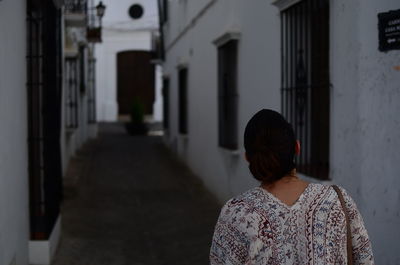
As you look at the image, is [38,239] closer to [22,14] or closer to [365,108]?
[22,14]

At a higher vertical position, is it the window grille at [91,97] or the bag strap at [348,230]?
the window grille at [91,97]

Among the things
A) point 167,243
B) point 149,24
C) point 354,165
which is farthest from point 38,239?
point 149,24

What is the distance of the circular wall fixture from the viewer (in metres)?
24.8

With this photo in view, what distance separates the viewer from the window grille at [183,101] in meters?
13.8

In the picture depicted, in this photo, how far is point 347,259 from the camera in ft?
7.71

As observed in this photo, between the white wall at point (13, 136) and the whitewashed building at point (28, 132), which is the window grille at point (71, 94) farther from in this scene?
the white wall at point (13, 136)

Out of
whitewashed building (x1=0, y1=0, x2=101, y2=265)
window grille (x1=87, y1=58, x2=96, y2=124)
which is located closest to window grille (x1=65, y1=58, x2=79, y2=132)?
window grille (x1=87, y1=58, x2=96, y2=124)

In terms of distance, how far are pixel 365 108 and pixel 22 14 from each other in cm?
308

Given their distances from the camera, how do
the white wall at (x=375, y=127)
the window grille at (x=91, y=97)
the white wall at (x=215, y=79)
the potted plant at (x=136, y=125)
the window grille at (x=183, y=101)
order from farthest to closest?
1. the potted plant at (x=136, y=125)
2. the window grille at (x=91, y=97)
3. the window grille at (x=183, y=101)
4. the white wall at (x=215, y=79)
5. the white wall at (x=375, y=127)

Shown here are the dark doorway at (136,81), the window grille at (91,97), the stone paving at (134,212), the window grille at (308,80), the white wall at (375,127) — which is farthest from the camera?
the dark doorway at (136,81)

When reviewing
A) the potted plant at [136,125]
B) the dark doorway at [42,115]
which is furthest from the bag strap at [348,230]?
the potted plant at [136,125]

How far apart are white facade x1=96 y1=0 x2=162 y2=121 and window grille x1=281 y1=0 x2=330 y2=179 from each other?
19.0 metres

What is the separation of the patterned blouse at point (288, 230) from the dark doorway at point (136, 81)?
23.3 m

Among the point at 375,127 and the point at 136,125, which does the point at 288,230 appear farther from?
the point at 136,125
